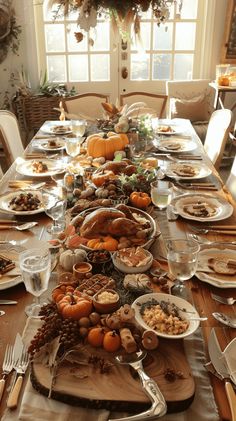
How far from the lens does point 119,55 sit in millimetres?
4688

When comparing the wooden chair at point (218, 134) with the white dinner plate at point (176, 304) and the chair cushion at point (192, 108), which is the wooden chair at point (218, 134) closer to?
the chair cushion at point (192, 108)

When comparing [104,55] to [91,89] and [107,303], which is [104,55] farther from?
[107,303]

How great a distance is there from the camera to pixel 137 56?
186 inches

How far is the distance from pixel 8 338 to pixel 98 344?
233 millimetres

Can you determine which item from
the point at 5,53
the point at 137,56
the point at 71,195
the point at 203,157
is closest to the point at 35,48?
the point at 5,53

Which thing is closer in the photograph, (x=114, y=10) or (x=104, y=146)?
(x=114, y=10)

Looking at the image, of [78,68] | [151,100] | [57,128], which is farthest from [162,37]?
[57,128]

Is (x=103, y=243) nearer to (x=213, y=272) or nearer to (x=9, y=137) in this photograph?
(x=213, y=272)

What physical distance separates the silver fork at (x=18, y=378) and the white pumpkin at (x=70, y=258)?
326mm

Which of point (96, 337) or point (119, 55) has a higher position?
point (119, 55)

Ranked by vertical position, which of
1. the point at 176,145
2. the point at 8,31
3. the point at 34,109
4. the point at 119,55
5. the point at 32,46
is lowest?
the point at 34,109

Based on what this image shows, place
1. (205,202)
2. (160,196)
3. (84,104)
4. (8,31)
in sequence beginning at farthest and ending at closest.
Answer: (8,31)
(84,104)
(205,202)
(160,196)

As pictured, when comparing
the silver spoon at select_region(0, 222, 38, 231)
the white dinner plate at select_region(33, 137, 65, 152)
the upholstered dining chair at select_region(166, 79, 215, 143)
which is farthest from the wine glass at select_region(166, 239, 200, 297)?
the upholstered dining chair at select_region(166, 79, 215, 143)

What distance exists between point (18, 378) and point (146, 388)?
280 millimetres
